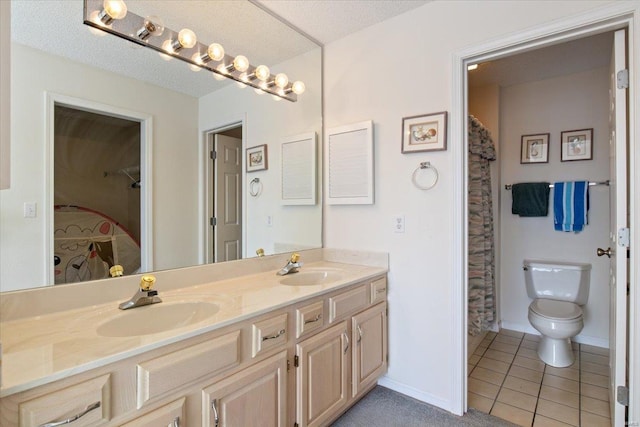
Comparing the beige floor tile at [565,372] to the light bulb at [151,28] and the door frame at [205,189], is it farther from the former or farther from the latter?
the light bulb at [151,28]

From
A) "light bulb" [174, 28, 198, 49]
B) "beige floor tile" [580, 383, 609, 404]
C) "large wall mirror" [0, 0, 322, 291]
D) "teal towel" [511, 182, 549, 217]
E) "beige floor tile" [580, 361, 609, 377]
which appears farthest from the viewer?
"teal towel" [511, 182, 549, 217]

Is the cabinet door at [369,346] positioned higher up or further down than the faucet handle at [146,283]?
further down

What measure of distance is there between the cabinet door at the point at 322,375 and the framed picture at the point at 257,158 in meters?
1.14

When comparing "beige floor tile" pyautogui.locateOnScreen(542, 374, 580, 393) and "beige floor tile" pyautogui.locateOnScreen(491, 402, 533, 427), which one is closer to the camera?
"beige floor tile" pyautogui.locateOnScreen(491, 402, 533, 427)

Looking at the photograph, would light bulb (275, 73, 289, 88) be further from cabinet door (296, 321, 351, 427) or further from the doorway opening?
cabinet door (296, 321, 351, 427)

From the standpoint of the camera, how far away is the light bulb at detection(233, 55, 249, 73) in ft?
6.03

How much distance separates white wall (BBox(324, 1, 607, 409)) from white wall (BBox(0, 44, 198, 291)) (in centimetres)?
114

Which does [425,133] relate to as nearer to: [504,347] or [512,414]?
[512,414]

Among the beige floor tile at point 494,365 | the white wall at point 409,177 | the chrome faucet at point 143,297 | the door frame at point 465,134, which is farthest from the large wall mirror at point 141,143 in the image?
the beige floor tile at point 494,365

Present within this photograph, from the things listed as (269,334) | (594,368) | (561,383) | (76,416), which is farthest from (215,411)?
(594,368)

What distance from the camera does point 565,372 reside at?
2.34m

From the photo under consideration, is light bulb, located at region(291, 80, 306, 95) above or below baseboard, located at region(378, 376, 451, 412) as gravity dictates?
above

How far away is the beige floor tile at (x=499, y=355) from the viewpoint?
2.54m

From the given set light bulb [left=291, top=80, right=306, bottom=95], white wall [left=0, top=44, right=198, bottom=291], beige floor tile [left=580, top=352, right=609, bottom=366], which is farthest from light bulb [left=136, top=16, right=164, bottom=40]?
beige floor tile [left=580, top=352, right=609, bottom=366]
